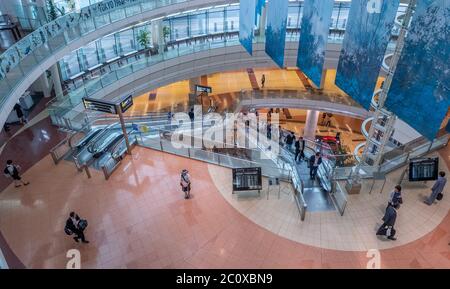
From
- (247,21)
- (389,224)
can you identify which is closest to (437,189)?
(389,224)

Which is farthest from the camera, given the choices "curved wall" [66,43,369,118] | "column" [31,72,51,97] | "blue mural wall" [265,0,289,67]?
"curved wall" [66,43,369,118]

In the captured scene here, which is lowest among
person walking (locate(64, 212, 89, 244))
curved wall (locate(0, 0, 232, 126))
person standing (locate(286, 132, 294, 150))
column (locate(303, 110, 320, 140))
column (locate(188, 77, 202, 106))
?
column (locate(303, 110, 320, 140))

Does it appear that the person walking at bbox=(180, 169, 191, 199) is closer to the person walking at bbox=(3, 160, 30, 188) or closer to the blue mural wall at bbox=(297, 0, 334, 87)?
the person walking at bbox=(3, 160, 30, 188)

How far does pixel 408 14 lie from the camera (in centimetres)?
934

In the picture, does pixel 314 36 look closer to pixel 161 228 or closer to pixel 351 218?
pixel 351 218

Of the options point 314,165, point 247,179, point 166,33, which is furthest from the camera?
point 166,33

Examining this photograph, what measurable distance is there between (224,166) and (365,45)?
6.57 m

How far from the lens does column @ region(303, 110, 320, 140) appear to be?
81.4 feet

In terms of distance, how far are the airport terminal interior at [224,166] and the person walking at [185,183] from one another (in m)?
0.07

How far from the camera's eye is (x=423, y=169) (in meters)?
11.7

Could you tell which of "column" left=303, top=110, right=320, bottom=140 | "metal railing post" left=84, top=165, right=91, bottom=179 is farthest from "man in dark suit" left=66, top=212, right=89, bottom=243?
"column" left=303, top=110, right=320, bottom=140

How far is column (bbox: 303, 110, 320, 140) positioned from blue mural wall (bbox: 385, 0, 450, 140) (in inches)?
558

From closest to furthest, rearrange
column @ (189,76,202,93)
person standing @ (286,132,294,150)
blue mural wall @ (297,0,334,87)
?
blue mural wall @ (297,0,334,87), person standing @ (286,132,294,150), column @ (189,76,202,93)
